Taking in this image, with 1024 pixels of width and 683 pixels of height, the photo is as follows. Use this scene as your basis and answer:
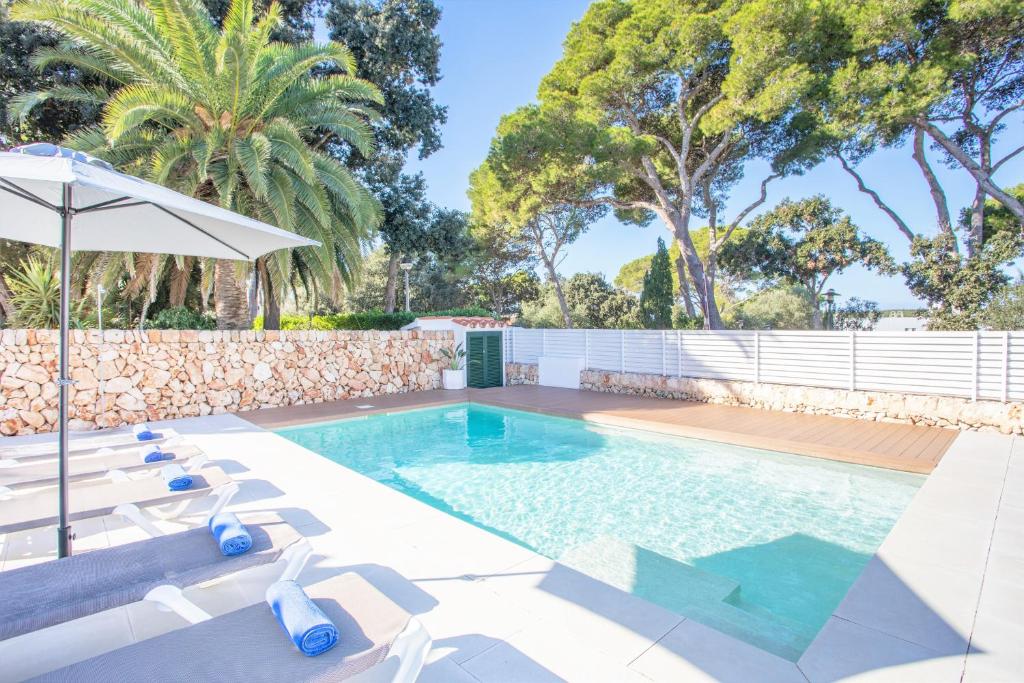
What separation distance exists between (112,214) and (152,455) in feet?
7.73

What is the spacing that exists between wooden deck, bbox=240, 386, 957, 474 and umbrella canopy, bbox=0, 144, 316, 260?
16.0 feet

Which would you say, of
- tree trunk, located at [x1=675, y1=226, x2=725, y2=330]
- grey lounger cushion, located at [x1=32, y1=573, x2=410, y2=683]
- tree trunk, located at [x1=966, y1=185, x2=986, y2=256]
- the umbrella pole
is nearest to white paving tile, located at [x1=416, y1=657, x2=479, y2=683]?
grey lounger cushion, located at [x1=32, y1=573, x2=410, y2=683]

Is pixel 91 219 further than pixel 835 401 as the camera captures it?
No

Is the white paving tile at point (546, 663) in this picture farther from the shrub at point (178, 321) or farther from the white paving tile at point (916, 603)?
the shrub at point (178, 321)

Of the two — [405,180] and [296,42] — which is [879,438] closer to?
[405,180]

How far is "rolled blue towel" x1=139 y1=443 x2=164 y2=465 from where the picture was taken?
15.5 ft

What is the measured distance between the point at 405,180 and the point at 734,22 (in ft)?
35.5

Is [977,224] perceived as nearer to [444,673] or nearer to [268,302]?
[444,673]

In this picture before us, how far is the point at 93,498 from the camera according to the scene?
3.66 meters

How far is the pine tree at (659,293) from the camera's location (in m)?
19.9

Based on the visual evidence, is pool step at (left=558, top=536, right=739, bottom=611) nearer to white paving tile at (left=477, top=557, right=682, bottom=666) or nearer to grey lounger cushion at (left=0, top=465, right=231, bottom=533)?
white paving tile at (left=477, top=557, right=682, bottom=666)

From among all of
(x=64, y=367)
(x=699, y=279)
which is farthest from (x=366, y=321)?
(x=64, y=367)

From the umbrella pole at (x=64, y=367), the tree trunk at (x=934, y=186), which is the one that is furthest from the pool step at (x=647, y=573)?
the tree trunk at (x=934, y=186)

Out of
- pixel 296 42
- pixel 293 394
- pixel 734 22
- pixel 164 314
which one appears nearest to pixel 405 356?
pixel 293 394
